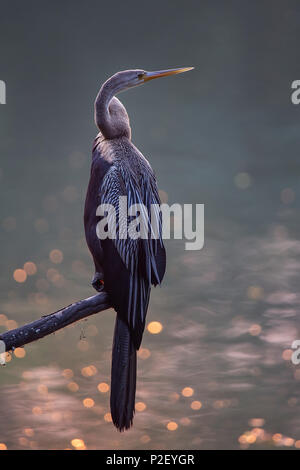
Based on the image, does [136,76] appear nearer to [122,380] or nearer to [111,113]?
[111,113]

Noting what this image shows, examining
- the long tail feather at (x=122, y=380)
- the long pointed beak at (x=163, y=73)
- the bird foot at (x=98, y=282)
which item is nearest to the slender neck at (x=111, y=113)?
the long pointed beak at (x=163, y=73)

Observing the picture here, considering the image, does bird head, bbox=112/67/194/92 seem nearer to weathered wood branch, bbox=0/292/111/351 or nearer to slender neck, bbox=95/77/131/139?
slender neck, bbox=95/77/131/139

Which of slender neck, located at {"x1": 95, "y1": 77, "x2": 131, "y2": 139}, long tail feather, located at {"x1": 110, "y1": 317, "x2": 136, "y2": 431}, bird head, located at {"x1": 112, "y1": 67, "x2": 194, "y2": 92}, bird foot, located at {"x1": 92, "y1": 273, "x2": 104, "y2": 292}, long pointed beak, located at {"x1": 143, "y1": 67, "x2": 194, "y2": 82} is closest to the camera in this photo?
long tail feather, located at {"x1": 110, "y1": 317, "x2": 136, "y2": 431}

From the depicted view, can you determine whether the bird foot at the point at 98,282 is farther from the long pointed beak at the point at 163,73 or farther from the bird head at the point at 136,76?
the long pointed beak at the point at 163,73

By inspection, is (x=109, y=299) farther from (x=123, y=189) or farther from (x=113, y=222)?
(x=123, y=189)

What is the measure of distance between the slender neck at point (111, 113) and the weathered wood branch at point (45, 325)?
6.67ft

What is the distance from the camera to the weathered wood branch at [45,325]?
487cm

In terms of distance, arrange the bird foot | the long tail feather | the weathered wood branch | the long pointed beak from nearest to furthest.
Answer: the weathered wood branch → the long tail feather → the bird foot → the long pointed beak

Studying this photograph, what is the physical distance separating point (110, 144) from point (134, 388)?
2694 mm

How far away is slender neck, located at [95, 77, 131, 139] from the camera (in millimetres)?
5664

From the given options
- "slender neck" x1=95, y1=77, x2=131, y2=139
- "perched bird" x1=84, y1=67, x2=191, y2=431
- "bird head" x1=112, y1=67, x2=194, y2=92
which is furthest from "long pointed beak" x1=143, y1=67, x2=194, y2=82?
"slender neck" x1=95, y1=77, x2=131, y2=139

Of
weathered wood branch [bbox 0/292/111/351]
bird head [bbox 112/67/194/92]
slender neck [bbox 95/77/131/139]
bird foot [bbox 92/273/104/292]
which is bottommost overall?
weathered wood branch [bbox 0/292/111/351]

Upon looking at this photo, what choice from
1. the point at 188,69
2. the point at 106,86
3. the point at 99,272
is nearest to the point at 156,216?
the point at 99,272

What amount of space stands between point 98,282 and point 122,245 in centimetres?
54
